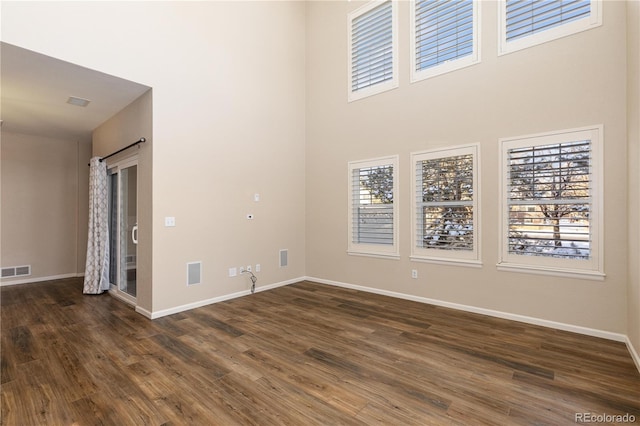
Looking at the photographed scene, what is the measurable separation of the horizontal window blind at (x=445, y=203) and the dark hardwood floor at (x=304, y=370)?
39.0 inches

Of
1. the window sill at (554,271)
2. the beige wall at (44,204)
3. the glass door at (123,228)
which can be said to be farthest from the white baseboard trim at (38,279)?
the window sill at (554,271)

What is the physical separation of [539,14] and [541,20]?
8cm

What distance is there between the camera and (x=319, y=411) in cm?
209

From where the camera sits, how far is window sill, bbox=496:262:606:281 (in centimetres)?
326

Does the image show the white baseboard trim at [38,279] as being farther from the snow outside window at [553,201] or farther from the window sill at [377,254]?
the snow outside window at [553,201]

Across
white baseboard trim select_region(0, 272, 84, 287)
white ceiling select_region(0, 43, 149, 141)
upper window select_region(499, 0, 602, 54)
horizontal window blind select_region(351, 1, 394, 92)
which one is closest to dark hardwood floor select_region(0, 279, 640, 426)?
white baseboard trim select_region(0, 272, 84, 287)

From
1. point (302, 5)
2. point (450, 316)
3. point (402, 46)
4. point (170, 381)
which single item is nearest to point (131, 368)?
point (170, 381)

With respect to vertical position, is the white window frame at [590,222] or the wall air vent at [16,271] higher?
the white window frame at [590,222]

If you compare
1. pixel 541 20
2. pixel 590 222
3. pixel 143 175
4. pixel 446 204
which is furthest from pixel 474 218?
pixel 143 175

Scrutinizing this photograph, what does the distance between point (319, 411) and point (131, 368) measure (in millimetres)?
1728

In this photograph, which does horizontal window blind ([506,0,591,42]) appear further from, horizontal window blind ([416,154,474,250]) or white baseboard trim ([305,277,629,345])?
white baseboard trim ([305,277,629,345])

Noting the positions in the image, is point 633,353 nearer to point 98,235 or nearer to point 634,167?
point 634,167

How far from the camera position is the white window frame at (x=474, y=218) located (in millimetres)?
4031

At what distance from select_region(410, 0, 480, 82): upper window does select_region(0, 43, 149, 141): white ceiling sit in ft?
12.6
